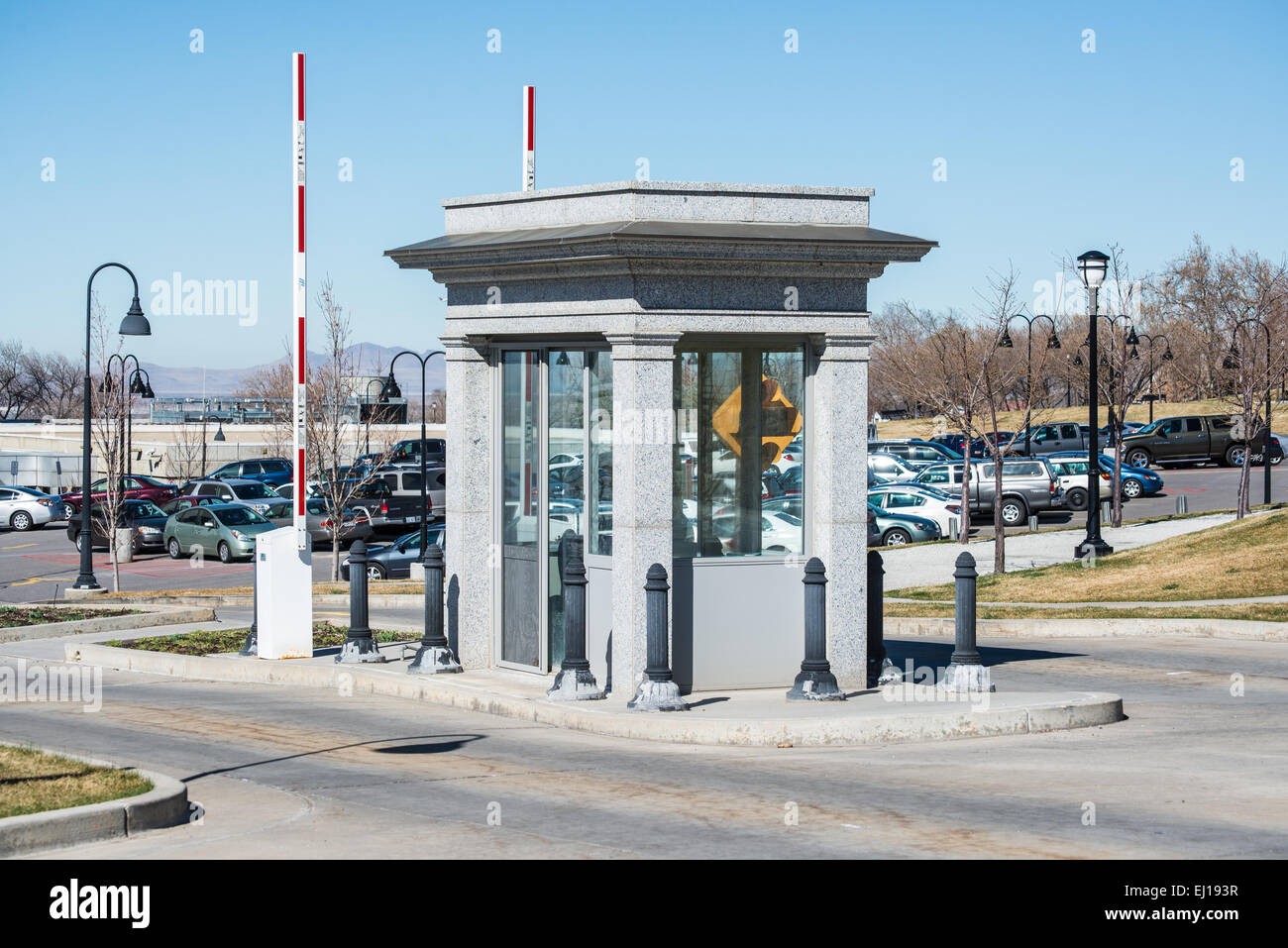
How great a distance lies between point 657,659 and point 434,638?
2.97m

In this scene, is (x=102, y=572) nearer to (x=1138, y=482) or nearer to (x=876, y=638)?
(x=876, y=638)

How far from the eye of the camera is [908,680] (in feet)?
42.9

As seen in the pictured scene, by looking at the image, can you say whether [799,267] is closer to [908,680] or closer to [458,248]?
[458,248]

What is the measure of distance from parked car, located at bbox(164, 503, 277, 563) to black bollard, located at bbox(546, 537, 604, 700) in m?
24.1

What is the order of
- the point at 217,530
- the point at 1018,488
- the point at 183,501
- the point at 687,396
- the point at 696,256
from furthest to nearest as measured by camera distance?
the point at 183,501, the point at 1018,488, the point at 217,530, the point at 687,396, the point at 696,256

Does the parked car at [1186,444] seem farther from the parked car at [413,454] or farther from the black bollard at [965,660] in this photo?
the black bollard at [965,660]

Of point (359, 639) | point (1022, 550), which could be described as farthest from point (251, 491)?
point (359, 639)

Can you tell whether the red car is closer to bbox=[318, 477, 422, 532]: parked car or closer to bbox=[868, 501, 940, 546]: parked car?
bbox=[318, 477, 422, 532]: parked car

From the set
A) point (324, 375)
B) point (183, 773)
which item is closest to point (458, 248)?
point (183, 773)

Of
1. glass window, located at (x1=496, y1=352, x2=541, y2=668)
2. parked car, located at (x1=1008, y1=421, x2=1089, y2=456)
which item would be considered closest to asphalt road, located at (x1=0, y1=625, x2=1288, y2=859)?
glass window, located at (x1=496, y1=352, x2=541, y2=668)

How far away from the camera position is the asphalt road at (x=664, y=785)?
7879 millimetres

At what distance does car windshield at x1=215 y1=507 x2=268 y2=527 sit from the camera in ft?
118

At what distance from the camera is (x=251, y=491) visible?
143 feet

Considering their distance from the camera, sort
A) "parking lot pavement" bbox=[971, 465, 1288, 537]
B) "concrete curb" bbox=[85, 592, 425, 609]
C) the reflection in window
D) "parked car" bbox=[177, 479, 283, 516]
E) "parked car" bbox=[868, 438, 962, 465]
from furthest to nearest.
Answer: "parked car" bbox=[868, 438, 962, 465], "parked car" bbox=[177, 479, 283, 516], "parking lot pavement" bbox=[971, 465, 1288, 537], "concrete curb" bbox=[85, 592, 425, 609], the reflection in window
